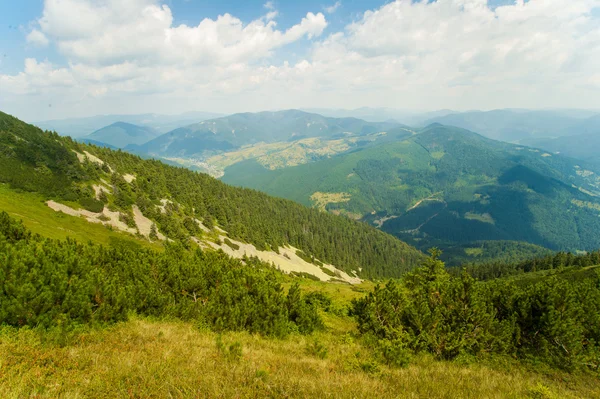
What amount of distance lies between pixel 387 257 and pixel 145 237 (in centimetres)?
15772

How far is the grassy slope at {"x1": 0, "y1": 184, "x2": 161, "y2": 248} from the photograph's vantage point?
41.5m

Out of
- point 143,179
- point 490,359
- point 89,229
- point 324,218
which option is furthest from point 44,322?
point 324,218

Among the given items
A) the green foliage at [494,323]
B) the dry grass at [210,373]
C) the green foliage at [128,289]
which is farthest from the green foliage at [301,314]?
the dry grass at [210,373]

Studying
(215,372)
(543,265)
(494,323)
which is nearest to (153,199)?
(215,372)

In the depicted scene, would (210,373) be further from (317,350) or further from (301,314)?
(301,314)

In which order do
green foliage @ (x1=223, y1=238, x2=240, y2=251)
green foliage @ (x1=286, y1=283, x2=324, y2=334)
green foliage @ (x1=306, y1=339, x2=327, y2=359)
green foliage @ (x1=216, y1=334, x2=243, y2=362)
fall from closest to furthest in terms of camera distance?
green foliage @ (x1=216, y1=334, x2=243, y2=362) < green foliage @ (x1=306, y1=339, x2=327, y2=359) < green foliage @ (x1=286, y1=283, x2=324, y2=334) < green foliage @ (x1=223, y1=238, x2=240, y2=251)

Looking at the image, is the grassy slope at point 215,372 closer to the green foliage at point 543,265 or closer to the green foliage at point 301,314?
the green foliage at point 301,314

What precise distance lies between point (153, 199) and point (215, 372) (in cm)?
8743

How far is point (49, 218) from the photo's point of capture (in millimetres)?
45875

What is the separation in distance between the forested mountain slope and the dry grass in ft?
187

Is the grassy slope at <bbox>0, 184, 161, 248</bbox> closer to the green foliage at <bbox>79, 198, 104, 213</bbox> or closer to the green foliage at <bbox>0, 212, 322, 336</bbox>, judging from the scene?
the green foliage at <bbox>79, 198, 104, 213</bbox>

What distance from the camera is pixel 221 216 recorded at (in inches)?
4188

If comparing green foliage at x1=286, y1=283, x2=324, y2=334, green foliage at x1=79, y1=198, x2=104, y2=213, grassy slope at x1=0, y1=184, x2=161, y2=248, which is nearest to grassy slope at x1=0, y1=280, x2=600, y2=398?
green foliage at x1=286, y1=283, x2=324, y2=334

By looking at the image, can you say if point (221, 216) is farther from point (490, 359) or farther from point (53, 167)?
point (490, 359)
